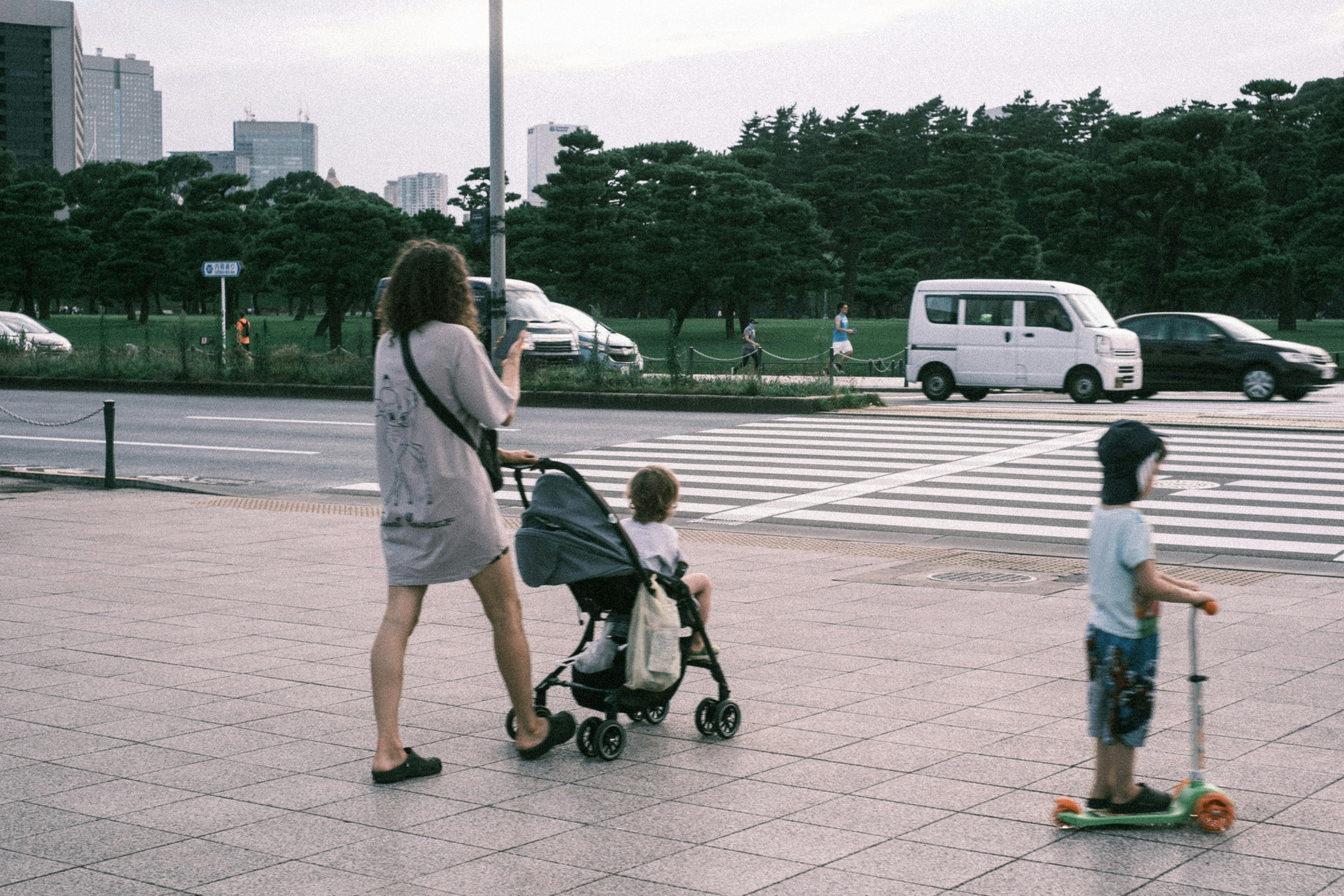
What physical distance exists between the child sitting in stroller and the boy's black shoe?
165 cm

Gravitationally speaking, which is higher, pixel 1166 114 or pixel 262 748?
pixel 1166 114

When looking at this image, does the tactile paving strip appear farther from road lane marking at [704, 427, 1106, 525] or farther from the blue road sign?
the blue road sign

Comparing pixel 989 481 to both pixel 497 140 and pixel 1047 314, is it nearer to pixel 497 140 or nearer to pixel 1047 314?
pixel 497 140

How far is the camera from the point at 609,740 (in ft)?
16.1

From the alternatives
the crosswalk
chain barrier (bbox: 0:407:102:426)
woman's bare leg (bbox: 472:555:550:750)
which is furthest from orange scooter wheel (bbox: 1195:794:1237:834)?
chain barrier (bbox: 0:407:102:426)

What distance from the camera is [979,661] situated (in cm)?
641

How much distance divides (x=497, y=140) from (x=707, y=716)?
1690 centimetres

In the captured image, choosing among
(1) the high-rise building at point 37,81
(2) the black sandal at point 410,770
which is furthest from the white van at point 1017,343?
(1) the high-rise building at point 37,81

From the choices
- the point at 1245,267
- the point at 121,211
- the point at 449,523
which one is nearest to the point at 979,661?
→ the point at 449,523

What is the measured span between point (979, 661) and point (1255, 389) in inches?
775

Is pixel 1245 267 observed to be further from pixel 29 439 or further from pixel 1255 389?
pixel 29 439

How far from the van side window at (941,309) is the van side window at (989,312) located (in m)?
0.26

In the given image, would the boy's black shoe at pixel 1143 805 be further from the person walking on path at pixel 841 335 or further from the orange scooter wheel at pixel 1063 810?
the person walking on path at pixel 841 335

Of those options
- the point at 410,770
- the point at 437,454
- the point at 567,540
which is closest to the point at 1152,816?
the point at 567,540
